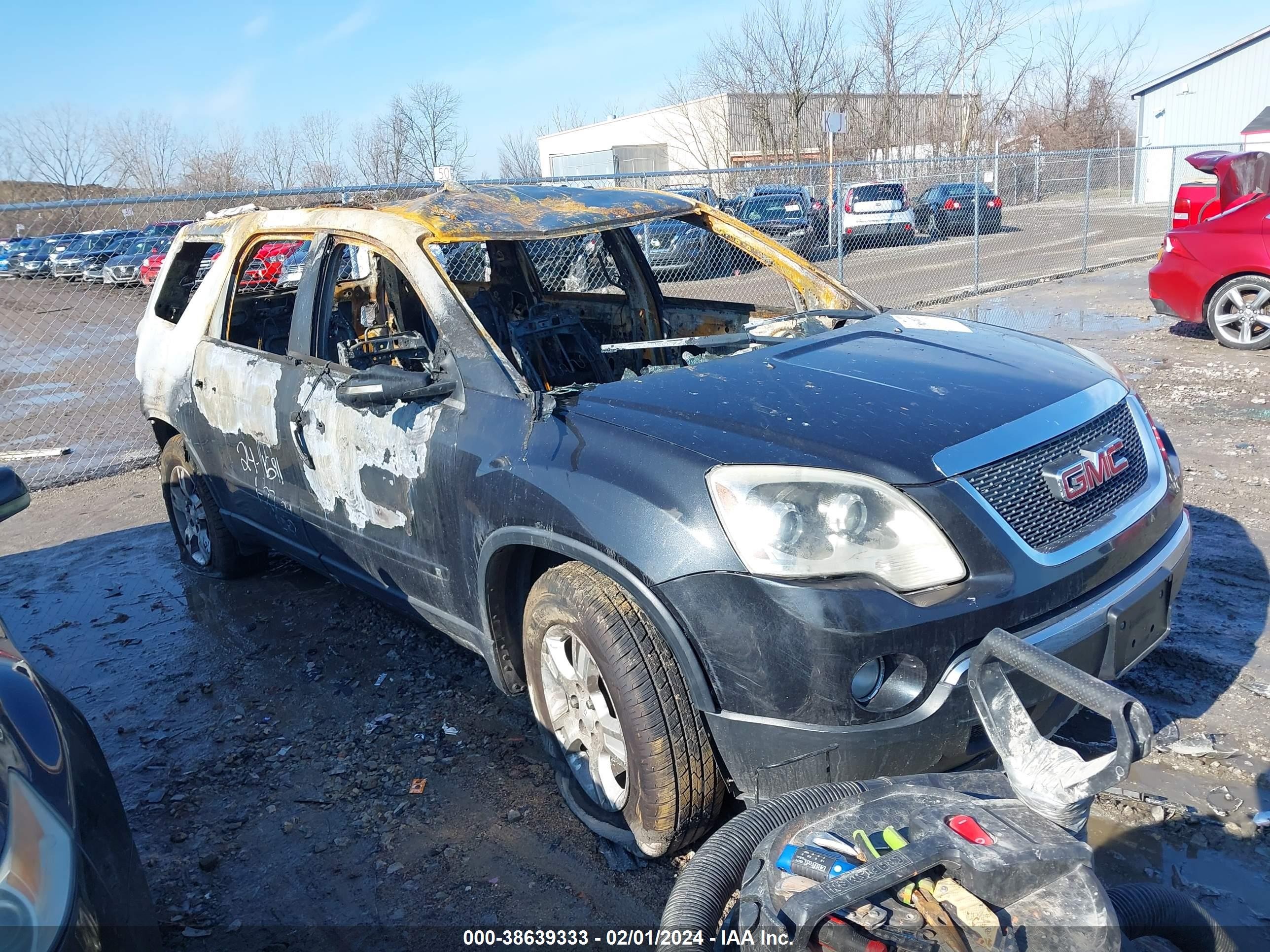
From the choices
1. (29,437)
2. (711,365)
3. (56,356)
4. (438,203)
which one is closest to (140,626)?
(438,203)

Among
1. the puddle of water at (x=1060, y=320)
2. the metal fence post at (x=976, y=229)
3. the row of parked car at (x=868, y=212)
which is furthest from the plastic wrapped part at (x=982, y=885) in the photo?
the metal fence post at (x=976, y=229)

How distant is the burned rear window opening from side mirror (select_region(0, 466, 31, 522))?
1524mm

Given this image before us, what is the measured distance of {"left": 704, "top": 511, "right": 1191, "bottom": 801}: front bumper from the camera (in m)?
2.27

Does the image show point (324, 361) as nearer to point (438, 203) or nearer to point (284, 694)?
point (438, 203)

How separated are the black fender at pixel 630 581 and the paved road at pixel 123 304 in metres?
2.42

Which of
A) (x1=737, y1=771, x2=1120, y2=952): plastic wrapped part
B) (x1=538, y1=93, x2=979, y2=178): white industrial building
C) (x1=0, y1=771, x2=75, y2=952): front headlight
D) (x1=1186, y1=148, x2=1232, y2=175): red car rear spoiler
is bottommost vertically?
(x1=737, y1=771, x2=1120, y2=952): plastic wrapped part

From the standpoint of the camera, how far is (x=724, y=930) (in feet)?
5.77

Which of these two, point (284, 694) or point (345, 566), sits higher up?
point (345, 566)

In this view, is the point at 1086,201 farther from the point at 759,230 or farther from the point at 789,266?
the point at 789,266

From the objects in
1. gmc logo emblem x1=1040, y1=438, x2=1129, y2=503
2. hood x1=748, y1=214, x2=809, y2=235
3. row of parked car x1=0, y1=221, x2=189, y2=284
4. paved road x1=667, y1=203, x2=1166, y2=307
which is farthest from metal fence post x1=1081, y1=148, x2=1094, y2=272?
gmc logo emblem x1=1040, y1=438, x2=1129, y2=503

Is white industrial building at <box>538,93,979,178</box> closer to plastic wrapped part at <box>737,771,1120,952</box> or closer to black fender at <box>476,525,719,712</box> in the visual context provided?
black fender at <box>476,525,719,712</box>

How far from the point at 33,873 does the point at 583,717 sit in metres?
1.54

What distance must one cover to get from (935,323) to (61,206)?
6.70 m

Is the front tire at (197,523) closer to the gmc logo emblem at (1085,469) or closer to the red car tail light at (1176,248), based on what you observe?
the gmc logo emblem at (1085,469)
